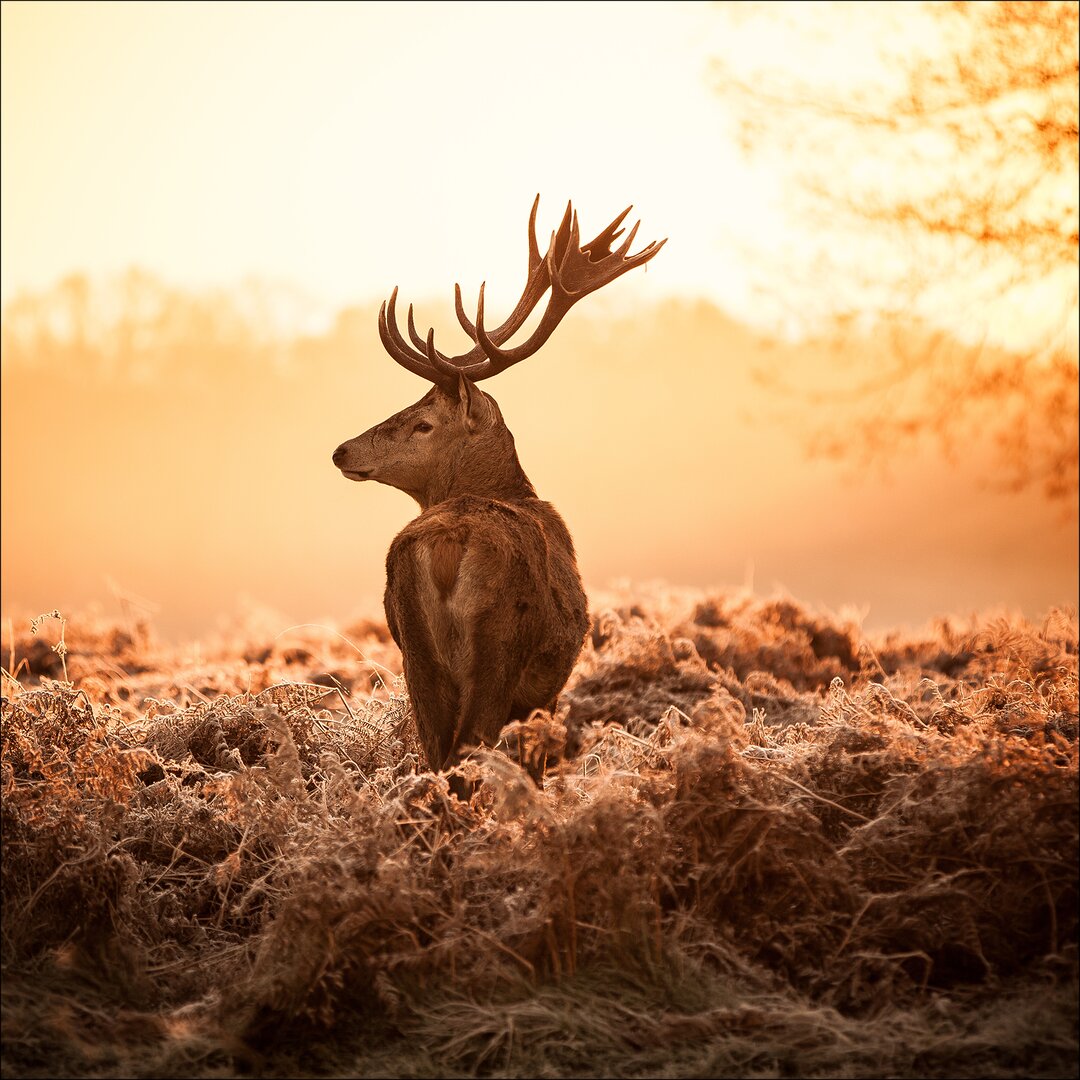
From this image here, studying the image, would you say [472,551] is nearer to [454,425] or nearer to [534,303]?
[454,425]

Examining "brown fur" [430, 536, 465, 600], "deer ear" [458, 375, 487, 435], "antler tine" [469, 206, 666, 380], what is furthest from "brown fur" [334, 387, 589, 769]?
"antler tine" [469, 206, 666, 380]

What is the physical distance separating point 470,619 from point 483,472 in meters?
1.41

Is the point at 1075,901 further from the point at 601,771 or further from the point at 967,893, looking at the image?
the point at 601,771

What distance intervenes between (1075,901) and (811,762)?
1.34m

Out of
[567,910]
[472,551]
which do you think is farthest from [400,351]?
[567,910]

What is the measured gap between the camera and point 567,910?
493 cm

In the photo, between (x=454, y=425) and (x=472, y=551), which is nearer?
(x=472, y=551)

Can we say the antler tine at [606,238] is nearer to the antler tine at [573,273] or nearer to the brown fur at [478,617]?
the antler tine at [573,273]

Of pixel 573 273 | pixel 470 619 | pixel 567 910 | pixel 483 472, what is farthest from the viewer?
pixel 573 273

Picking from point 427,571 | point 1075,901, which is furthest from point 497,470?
point 1075,901

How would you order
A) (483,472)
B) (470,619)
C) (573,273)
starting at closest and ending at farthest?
(470,619)
(483,472)
(573,273)

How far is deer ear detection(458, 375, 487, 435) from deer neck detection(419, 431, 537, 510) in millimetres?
72

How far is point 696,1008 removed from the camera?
4.65 m

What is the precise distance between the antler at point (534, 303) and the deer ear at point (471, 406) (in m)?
→ 0.07
